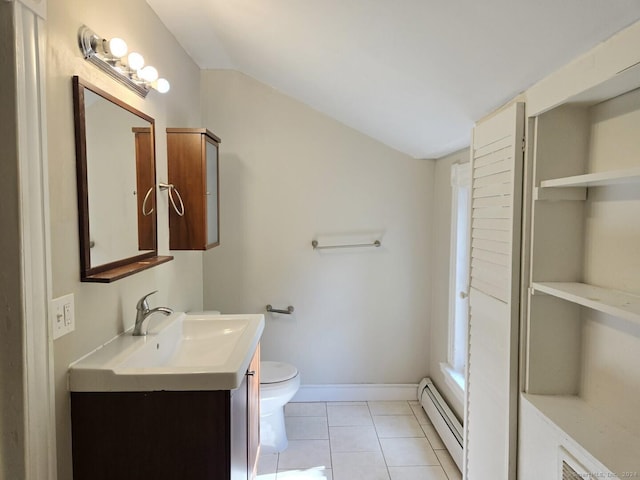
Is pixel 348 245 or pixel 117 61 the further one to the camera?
pixel 348 245

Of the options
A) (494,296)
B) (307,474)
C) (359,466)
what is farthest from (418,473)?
(494,296)

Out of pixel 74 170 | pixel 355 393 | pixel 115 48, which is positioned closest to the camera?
pixel 74 170

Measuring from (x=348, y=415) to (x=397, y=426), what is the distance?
1.15 ft

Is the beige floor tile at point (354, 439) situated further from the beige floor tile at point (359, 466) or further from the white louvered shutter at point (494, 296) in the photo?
the white louvered shutter at point (494, 296)

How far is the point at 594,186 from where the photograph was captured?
1.30m

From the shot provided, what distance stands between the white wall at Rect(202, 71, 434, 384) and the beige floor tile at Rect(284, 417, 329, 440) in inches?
12.7

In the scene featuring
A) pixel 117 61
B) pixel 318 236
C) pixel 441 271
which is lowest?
pixel 441 271

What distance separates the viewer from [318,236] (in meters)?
2.98

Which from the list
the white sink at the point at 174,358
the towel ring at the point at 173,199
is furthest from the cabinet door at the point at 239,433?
the towel ring at the point at 173,199

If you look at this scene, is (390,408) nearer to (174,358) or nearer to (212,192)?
(174,358)

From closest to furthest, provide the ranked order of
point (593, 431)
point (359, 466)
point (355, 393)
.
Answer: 1. point (593, 431)
2. point (359, 466)
3. point (355, 393)

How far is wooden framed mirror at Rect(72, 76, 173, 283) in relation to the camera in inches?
52.2

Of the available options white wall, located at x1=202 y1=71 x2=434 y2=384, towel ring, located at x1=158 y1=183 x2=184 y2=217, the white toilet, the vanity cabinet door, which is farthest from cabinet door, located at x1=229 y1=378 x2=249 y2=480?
white wall, located at x1=202 y1=71 x2=434 y2=384

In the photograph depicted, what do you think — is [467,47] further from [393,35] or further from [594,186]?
[594,186]
